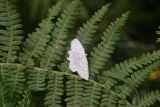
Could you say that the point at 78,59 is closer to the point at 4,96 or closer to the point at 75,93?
the point at 75,93

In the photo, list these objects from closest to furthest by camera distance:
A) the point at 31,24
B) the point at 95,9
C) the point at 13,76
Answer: the point at 13,76 < the point at 31,24 < the point at 95,9

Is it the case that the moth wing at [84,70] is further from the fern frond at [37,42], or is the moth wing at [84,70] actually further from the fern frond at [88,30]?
the fern frond at [37,42]

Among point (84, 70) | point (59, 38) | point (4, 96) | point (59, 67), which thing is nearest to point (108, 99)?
point (84, 70)

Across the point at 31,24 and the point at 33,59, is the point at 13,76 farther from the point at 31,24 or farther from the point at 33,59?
the point at 31,24

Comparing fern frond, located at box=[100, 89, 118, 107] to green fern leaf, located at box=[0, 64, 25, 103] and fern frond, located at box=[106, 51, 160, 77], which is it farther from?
green fern leaf, located at box=[0, 64, 25, 103]

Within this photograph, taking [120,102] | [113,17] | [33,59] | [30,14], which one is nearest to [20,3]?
[30,14]

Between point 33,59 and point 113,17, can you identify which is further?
point 113,17
